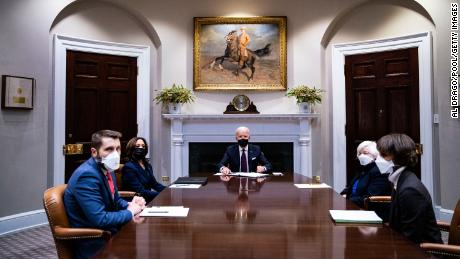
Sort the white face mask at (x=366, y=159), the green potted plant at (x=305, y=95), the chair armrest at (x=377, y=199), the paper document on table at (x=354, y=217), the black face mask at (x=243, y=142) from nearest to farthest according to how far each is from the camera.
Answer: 1. the paper document on table at (x=354, y=217)
2. the chair armrest at (x=377, y=199)
3. the white face mask at (x=366, y=159)
4. the black face mask at (x=243, y=142)
5. the green potted plant at (x=305, y=95)

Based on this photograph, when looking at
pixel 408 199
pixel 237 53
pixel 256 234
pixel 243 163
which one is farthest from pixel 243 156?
pixel 256 234

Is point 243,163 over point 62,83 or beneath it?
beneath

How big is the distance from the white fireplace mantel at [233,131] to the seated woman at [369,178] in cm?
304

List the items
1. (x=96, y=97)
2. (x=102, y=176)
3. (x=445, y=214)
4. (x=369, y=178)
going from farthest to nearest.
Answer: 1. (x=96, y=97)
2. (x=445, y=214)
3. (x=369, y=178)
4. (x=102, y=176)

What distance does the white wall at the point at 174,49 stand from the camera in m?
5.10

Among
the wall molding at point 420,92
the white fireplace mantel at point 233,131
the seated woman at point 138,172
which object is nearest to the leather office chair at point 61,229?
the seated woman at point 138,172

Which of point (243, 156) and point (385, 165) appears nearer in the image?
point (385, 165)

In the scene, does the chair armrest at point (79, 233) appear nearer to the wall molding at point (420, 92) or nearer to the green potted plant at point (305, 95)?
the green potted plant at point (305, 95)

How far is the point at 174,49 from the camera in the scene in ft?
22.1

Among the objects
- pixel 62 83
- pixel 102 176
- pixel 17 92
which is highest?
pixel 62 83

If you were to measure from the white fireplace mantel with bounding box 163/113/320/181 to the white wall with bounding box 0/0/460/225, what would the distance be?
223mm

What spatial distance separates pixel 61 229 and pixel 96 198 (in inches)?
9.1

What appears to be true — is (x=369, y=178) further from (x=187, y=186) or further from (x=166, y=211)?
(x=166, y=211)

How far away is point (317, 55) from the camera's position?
6664 mm
